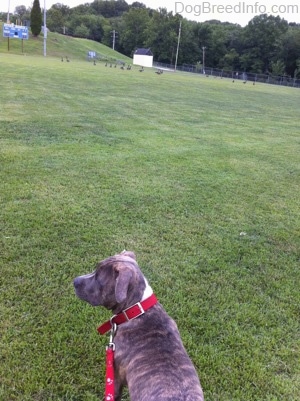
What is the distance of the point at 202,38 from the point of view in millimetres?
85500

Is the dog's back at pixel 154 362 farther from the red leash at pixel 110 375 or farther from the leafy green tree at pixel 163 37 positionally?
the leafy green tree at pixel 163 37

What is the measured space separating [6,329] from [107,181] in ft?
10.6

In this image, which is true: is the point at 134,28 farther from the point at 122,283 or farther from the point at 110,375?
the point at 110,375

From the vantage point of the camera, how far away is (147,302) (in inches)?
81.7

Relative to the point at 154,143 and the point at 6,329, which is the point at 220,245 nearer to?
the point at 6,329

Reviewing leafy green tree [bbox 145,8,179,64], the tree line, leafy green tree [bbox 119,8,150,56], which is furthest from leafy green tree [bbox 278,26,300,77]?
leafy green tree [bbox 119,8,150,56]

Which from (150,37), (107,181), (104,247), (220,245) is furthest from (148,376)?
(150,37)

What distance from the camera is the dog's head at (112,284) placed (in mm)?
2025

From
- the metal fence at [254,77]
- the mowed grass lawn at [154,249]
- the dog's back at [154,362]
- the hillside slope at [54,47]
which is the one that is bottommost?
the mowed grass lawn at [154,249]

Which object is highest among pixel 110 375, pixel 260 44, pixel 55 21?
pixel 55 21

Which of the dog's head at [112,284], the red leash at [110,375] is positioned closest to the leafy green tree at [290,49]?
the dog's head at [112,284]

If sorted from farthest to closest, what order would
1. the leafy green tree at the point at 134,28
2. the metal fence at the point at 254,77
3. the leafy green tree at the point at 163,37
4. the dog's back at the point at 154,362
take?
the leafy green tree at the point at 134,28
the leafy green tree at the point at 163,37
the metal fence at the point at 254,77
the dog's back at the point at 154,362

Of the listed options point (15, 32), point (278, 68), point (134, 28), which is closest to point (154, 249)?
point (15, 32)

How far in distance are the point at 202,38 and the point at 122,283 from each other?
9238 cm
